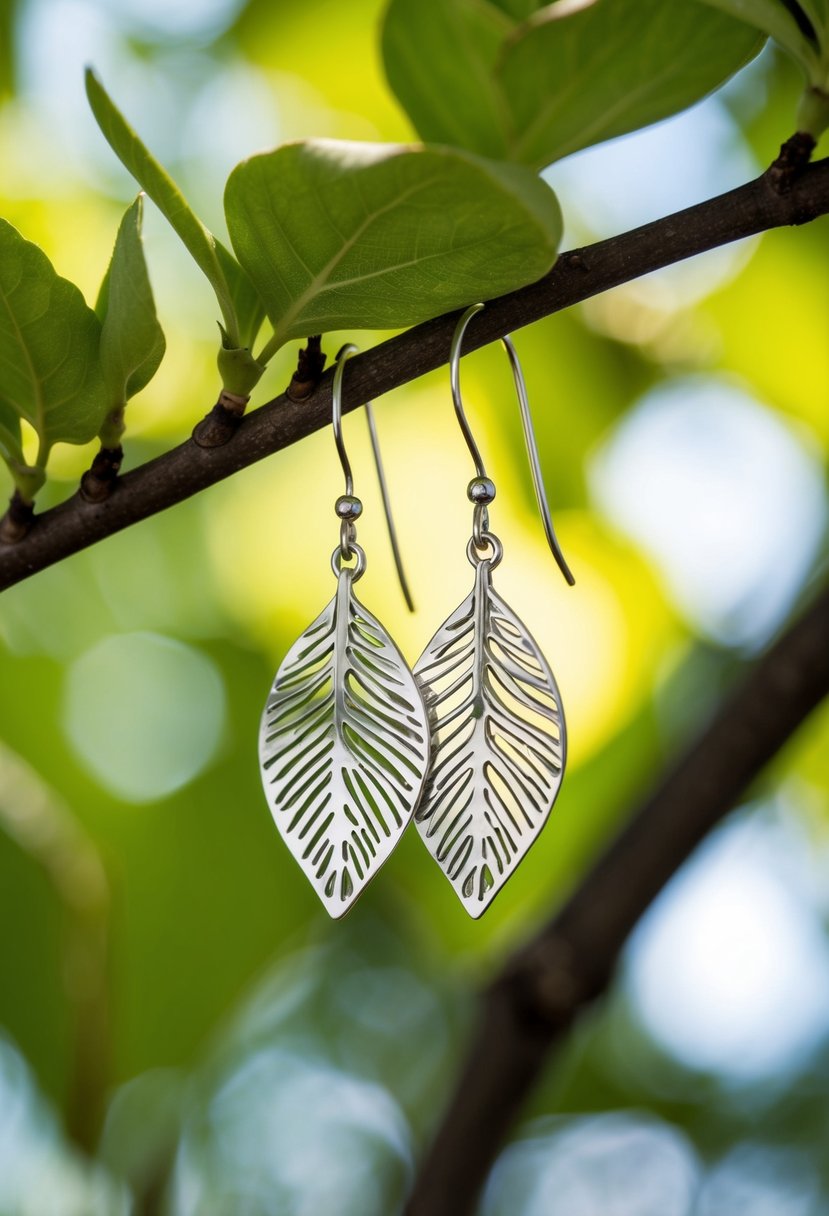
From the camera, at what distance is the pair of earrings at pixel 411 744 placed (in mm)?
377

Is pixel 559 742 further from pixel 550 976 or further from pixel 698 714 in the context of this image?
pixel 698 714

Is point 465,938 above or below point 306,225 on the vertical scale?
below

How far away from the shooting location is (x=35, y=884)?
1282 mm

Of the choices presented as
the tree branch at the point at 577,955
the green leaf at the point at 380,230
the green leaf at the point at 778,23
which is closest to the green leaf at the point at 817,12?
the green leaf at the point at 778,23

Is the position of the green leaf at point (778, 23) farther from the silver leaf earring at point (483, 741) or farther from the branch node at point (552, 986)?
the branch node at point (552, 986)

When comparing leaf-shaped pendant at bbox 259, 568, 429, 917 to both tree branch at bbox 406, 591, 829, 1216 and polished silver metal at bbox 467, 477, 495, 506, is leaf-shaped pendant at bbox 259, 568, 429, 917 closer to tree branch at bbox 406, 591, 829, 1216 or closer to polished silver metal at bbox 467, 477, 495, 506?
polished silver metal at bbox 467, 477, 495, 506

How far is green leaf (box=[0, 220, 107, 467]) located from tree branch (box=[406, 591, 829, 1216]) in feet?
1.77

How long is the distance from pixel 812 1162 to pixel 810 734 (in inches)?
37.1

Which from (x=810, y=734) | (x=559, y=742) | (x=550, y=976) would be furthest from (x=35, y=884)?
(x=559, y=742)

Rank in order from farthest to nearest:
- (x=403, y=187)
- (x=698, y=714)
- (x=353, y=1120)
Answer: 1. (x=353, y=1120)
2. (x=698, y=714)
3. (x=403, y=187)

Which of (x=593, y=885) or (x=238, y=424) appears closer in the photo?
(x=238, y=424)

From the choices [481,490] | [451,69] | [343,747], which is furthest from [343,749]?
[451,69]

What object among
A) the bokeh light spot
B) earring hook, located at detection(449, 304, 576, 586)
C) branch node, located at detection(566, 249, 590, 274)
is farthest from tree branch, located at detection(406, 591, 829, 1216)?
the bokeh light spot

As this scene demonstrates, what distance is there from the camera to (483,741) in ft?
1.29
